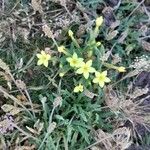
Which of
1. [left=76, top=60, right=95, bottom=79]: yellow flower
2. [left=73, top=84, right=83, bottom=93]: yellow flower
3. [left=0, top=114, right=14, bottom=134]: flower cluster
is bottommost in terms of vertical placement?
[left=0, top=114, right=14, bottom=134]: flower cluster

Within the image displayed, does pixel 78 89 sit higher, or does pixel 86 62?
pixel 86 62

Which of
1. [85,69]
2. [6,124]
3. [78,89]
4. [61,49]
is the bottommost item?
[6,124]

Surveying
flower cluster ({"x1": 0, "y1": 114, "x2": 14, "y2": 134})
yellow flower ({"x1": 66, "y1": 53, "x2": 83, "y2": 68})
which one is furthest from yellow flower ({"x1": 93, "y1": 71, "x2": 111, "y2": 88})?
flower cluster ({"x1": 0, "y1": 114, "x2": 14, "y2": 134})

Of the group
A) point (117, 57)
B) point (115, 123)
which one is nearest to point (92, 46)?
point (117, 57)

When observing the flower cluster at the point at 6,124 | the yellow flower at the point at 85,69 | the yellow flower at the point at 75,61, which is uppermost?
the yellow flower at the point at 75,61

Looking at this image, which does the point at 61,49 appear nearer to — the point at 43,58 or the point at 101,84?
the point at 43,58

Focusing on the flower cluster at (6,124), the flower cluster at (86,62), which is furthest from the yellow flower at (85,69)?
the flower cluster at (6,124)

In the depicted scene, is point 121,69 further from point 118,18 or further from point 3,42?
point 3,42

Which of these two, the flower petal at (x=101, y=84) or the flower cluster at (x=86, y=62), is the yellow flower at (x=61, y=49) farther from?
the flower petal at (x=101, y=84)

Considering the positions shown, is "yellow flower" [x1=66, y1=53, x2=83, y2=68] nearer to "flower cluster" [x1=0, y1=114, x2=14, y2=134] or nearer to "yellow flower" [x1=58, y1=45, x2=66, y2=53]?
"yellow flower" [x1=58, y1=45, x2=66, y2=53]

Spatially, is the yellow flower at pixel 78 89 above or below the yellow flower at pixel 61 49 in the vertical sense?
below

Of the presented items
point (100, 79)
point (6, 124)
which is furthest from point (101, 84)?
point (6, 124)
